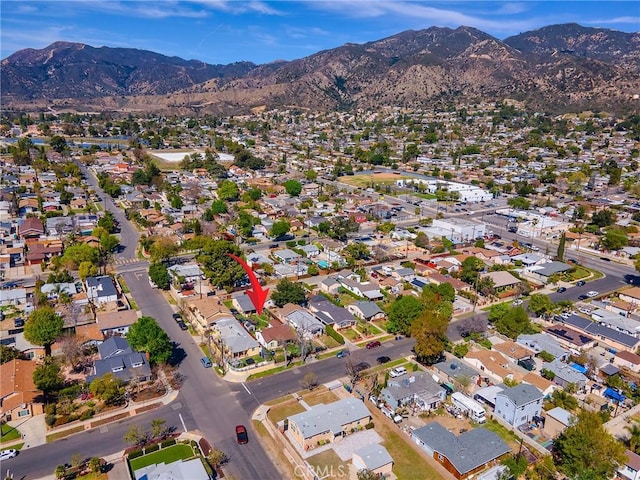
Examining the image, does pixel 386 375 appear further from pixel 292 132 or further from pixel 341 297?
pixel 292 132

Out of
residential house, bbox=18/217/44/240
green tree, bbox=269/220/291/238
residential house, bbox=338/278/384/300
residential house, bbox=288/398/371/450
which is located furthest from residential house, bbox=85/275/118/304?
Result: residential house, bbox=288/398/371/450

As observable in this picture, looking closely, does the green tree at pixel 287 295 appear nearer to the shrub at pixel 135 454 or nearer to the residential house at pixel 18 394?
the shrub at pixel 135 454

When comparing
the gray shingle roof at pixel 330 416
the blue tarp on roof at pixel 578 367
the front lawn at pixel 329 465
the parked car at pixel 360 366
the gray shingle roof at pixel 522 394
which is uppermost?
the gray shingle roof at pixel 522 394

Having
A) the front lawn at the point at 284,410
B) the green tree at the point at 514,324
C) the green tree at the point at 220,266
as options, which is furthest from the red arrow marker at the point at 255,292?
the green tree at the point at 514,324

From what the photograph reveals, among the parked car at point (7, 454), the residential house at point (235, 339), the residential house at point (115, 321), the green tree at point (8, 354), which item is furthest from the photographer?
the residential house at point (115, 321)

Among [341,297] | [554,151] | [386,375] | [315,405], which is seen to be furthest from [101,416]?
[554,151]

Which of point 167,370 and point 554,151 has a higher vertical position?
point 554,151

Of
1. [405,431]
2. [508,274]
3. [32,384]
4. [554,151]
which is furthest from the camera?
[554,151]
